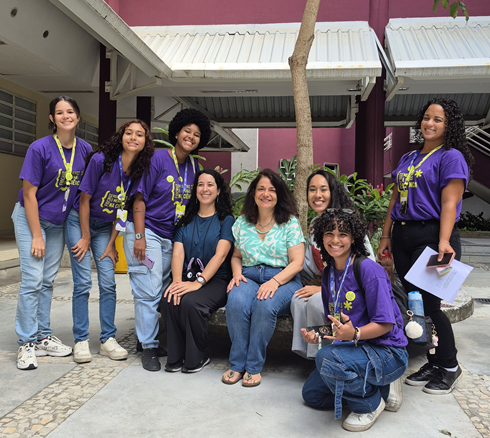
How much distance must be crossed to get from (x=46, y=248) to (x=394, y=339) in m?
2.33

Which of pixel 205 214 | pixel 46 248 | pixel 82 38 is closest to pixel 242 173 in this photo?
pixel 205 214

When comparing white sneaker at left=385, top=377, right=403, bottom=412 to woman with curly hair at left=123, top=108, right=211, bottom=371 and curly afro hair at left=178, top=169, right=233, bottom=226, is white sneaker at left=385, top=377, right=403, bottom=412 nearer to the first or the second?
woman with curly hair at left=123, top=108, right=211, bottom=371

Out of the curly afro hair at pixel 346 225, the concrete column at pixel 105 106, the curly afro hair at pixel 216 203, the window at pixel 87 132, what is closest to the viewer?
the curly afro hair at pixel 346 225

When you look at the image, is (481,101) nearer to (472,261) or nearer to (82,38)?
(472,261)

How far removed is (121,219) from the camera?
3.37 m

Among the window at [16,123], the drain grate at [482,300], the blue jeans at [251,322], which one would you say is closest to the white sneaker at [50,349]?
the blue jeans at [251,322]

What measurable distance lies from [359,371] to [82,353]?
1.91 meters

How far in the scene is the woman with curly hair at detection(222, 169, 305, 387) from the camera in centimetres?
306

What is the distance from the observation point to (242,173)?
579 centimetres

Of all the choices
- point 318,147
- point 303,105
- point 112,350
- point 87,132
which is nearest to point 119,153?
point 112,350

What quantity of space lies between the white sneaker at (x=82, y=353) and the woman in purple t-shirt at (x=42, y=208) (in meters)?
0.19

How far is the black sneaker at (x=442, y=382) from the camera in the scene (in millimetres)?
2934

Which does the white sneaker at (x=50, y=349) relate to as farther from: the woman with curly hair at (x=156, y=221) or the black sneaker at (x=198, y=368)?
the black sneaker at (x=198, y=368)

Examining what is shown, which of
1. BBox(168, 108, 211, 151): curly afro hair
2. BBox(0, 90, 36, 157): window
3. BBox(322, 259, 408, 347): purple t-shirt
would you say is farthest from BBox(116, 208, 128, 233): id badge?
BBox(0, 90, 36, 157): window
